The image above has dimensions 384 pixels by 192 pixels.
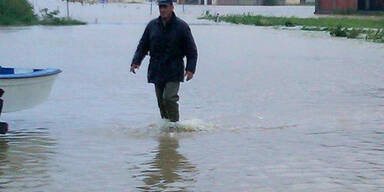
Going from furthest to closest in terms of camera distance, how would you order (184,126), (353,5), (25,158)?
(353,5), (184,126), (25,158)

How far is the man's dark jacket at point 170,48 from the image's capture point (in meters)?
10.4

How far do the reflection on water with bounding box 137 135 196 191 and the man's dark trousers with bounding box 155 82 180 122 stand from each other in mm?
751

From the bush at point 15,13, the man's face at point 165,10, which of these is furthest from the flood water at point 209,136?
the bush at point 15,13

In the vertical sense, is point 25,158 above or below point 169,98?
below

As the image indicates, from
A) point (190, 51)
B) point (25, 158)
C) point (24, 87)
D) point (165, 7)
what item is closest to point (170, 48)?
point (190, 51)

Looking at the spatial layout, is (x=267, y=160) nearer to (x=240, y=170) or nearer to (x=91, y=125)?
(x=240, y=170)

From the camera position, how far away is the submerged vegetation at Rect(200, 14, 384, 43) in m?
41.4

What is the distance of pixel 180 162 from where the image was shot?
9.11 meters

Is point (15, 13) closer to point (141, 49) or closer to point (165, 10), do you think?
point (141, 49)

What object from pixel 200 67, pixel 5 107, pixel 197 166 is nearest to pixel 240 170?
pixel 197 166

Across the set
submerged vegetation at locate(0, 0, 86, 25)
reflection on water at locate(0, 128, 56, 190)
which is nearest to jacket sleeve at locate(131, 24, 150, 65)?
reflection on water at locate(0, 128, 56, 190)

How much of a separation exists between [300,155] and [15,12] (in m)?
52.0

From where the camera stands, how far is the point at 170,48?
10461 mm

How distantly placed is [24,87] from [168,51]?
5.84ft
